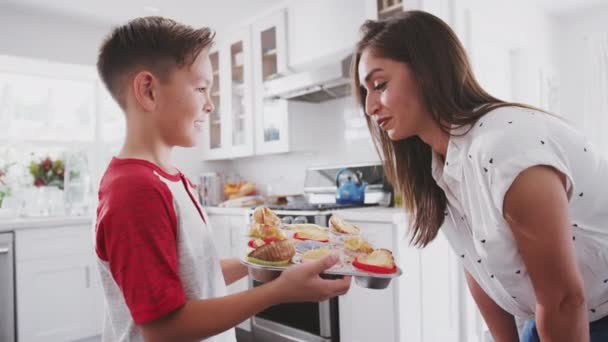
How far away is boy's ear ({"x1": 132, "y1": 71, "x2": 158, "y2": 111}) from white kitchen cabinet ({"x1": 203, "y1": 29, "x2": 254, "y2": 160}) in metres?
2.79

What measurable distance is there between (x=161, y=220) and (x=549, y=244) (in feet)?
2.00

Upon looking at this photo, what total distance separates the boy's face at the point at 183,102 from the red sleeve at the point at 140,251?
6.2 inches

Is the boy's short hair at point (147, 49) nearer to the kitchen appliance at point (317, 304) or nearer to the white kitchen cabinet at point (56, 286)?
the kitchen appliance at point (317, 304)

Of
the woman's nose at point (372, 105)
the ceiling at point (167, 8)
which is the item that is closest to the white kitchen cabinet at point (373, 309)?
the woman's nose at point (372, 105)

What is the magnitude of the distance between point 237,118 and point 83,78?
143cm

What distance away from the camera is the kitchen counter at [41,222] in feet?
9.11

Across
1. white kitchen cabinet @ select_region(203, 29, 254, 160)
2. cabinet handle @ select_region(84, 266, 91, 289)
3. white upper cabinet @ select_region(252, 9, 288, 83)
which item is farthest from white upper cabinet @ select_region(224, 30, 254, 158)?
cabinet handle @ select_region(84, 266, 91, 289)

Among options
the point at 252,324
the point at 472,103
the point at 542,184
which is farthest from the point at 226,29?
the point at 542,184

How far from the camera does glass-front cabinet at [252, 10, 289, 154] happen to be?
3215mm

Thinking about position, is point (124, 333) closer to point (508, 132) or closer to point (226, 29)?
point (508, 132)

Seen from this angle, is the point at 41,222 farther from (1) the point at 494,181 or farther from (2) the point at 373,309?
(1) the point at 494,181

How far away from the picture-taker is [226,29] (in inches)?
→ 153

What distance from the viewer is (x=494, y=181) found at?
0.71 meters

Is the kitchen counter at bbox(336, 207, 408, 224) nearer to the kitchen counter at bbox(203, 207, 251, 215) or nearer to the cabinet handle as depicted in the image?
the kitchen counter at bbox(203, 207, 251, 215)
